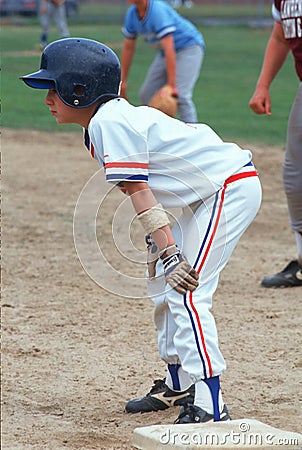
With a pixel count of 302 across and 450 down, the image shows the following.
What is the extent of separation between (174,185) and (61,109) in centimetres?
48

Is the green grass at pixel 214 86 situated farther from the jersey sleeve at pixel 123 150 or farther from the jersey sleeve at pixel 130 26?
the jersey sleeve at pixel 123 150

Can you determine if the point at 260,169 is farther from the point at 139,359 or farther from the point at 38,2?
the point at 38,2

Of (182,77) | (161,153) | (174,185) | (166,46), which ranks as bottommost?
(182,77)

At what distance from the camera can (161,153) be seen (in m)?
2.96

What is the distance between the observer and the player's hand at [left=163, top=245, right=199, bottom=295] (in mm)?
2852

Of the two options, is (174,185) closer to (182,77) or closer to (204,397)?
(204,397)

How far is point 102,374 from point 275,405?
0.75 m

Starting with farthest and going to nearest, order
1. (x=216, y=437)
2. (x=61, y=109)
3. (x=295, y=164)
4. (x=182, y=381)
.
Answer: (x=295, y=164) < (x=182, y=381) < (x=61, y=109) < (x=216, y=437)

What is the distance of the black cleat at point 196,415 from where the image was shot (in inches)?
116

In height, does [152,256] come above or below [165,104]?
above

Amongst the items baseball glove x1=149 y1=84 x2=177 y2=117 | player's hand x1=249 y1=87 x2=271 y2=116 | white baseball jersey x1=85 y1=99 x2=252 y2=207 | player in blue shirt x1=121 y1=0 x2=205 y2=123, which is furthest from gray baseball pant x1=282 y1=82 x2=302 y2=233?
player in blue shirt x1=121 y1=0 x2=205 y2=123

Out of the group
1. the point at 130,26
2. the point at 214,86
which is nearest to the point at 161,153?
the point at 130,26

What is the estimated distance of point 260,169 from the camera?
8125 mm

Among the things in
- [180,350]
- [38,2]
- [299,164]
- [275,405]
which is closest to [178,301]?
[180,350]
